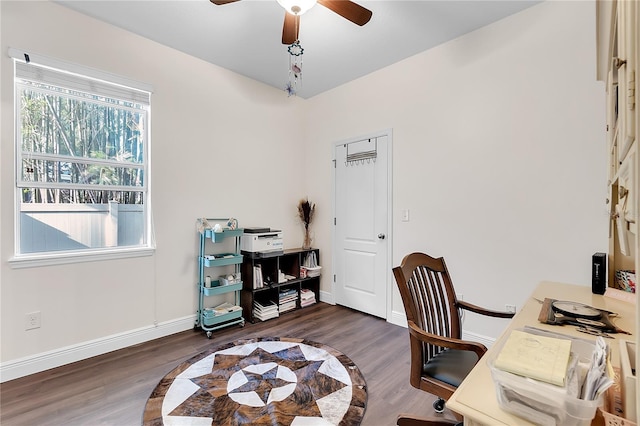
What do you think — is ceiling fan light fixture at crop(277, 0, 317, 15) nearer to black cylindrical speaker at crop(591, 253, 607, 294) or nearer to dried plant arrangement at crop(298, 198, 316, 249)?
black cylindrical speaker at crop(591, 253, 607, 294)

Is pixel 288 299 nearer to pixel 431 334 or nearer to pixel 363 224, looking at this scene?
pixel 363 224

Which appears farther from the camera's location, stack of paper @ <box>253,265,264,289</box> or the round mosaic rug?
stack of paper @ <box>253,265,264,289</box>

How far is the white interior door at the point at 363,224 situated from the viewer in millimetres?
3258

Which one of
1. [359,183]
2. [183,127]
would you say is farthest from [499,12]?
[183,127]

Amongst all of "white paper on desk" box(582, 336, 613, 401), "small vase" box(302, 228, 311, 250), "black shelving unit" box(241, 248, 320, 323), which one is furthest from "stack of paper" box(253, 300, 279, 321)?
"white paper on desk" box(582, 336, 613, 401)

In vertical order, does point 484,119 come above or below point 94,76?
below

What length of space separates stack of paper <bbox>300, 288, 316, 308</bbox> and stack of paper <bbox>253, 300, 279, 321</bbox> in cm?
44

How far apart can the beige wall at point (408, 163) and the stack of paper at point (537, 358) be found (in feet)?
6.17

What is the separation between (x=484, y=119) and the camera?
8.32 ft

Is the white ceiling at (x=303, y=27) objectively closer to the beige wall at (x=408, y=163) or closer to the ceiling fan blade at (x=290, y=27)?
the beige wall at (x=408, y=163)

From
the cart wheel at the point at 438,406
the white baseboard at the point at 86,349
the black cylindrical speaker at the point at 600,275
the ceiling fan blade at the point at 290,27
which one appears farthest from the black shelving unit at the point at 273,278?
the black cylindrical speaker at the point at 600,275

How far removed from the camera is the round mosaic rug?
5.50ft

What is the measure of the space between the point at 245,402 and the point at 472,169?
2.57 m

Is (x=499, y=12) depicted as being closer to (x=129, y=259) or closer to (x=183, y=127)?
(x=183, y=127)
